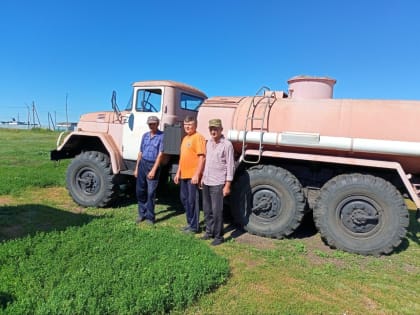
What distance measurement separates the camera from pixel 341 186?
15.5 feet

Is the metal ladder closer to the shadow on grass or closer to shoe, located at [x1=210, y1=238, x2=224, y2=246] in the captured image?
shoe, located at [x1=210, y1=238, x2=224, y2=246]

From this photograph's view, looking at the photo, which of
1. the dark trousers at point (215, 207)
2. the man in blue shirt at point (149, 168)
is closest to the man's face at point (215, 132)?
the dark trousers at point (215, 207)

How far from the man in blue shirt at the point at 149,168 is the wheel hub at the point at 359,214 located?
299 cm

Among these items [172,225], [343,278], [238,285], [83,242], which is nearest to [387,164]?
[343,278]

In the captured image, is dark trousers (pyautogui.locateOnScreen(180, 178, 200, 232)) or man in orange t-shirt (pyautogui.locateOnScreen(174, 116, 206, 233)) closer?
man in orange t-shirt (pyautogui.locateOnScreen(174, 116, 206, 233))

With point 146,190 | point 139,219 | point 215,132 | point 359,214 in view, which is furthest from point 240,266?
point 146,190

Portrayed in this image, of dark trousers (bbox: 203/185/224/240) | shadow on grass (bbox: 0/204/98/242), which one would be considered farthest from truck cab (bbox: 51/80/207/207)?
dark trousers (bbox: 203/185/224/240)

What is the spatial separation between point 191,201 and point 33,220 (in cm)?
265

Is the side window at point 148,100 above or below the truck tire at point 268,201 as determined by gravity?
above

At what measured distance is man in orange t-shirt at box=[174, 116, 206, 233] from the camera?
4848 mm

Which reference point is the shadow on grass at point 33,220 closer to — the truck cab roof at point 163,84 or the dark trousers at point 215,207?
the dark trousers at point 215,207

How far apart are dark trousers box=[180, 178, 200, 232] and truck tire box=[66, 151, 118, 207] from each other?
5.86 ft

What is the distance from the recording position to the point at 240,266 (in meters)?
3.98

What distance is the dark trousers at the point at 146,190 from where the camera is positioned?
5504 mm
